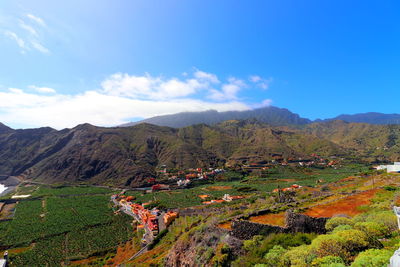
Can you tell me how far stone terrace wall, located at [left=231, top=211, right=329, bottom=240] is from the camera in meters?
12.7

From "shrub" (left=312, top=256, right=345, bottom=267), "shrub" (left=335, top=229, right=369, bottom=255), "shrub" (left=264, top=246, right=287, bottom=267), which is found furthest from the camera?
"shrub" (left=264, top=246, right=287, bottom=267)

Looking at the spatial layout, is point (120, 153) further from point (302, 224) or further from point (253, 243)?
point (302, 224)

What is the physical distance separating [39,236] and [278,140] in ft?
607

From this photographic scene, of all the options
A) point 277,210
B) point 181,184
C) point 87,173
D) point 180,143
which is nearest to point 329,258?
point 277,210

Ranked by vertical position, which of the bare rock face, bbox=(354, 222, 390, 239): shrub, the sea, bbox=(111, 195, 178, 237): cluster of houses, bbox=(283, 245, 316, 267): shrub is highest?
bbox=(354, 222, 390, 239): shrub

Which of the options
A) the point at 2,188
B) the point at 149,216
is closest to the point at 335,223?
the point at 149,216

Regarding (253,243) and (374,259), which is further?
(253,243)

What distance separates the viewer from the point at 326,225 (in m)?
12.9

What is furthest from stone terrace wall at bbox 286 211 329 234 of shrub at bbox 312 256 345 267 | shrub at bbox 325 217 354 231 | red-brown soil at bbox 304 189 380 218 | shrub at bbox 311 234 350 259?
red-brown soil at bbox 304 189 380 218

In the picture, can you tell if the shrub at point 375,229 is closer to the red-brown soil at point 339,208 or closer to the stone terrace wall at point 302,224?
the stone terrace wall at point 302,224

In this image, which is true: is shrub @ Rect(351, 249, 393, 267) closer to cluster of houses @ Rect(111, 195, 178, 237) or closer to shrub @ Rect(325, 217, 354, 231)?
shrub @ Rect(325, 217, 354, 231)

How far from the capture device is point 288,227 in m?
12.6

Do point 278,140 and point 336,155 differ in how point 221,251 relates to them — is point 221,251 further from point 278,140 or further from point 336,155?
point 278,140

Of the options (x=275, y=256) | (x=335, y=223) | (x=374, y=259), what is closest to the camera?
(x=374, y=259)
